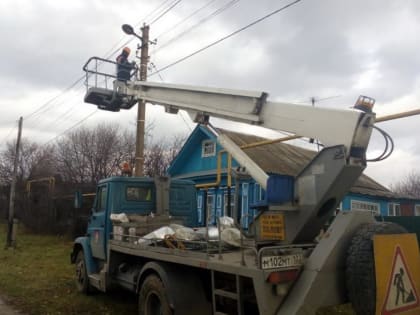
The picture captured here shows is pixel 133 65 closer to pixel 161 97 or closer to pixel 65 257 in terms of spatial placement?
pixel 161 97

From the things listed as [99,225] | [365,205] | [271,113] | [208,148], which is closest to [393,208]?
[365,205]

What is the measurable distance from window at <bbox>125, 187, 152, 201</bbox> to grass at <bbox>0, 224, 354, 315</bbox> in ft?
6.82

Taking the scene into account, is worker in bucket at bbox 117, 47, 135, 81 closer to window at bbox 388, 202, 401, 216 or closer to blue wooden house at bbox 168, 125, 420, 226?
blue wooden house at bbox 168, 125, 420, 226

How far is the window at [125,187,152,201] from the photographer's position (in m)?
7.95

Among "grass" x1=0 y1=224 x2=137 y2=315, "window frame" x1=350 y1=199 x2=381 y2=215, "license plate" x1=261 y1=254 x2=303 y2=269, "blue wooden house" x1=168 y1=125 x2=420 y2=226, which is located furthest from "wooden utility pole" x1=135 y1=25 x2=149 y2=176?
"window frame" x1=350 y1=199 x2=381 y2=215

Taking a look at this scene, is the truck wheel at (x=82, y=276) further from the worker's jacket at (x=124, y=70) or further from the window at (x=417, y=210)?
the window at (x=417, y=210)

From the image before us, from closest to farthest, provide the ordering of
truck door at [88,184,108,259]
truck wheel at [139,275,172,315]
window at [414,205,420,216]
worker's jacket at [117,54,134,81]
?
truck wheel at [139,275,172,315], truck door at [88,184,108,259], worker's jacket at [117,54,134,81], window at [414,205,420,216]

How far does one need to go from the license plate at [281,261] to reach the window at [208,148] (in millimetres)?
16303

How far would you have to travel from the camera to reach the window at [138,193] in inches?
313

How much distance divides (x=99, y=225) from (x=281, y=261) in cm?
500

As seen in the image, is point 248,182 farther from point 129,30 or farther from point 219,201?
point 129,30

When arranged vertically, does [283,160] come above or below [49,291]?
above

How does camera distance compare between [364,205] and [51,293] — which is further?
[364,205]

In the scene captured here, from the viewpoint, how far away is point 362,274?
403 centimetres
